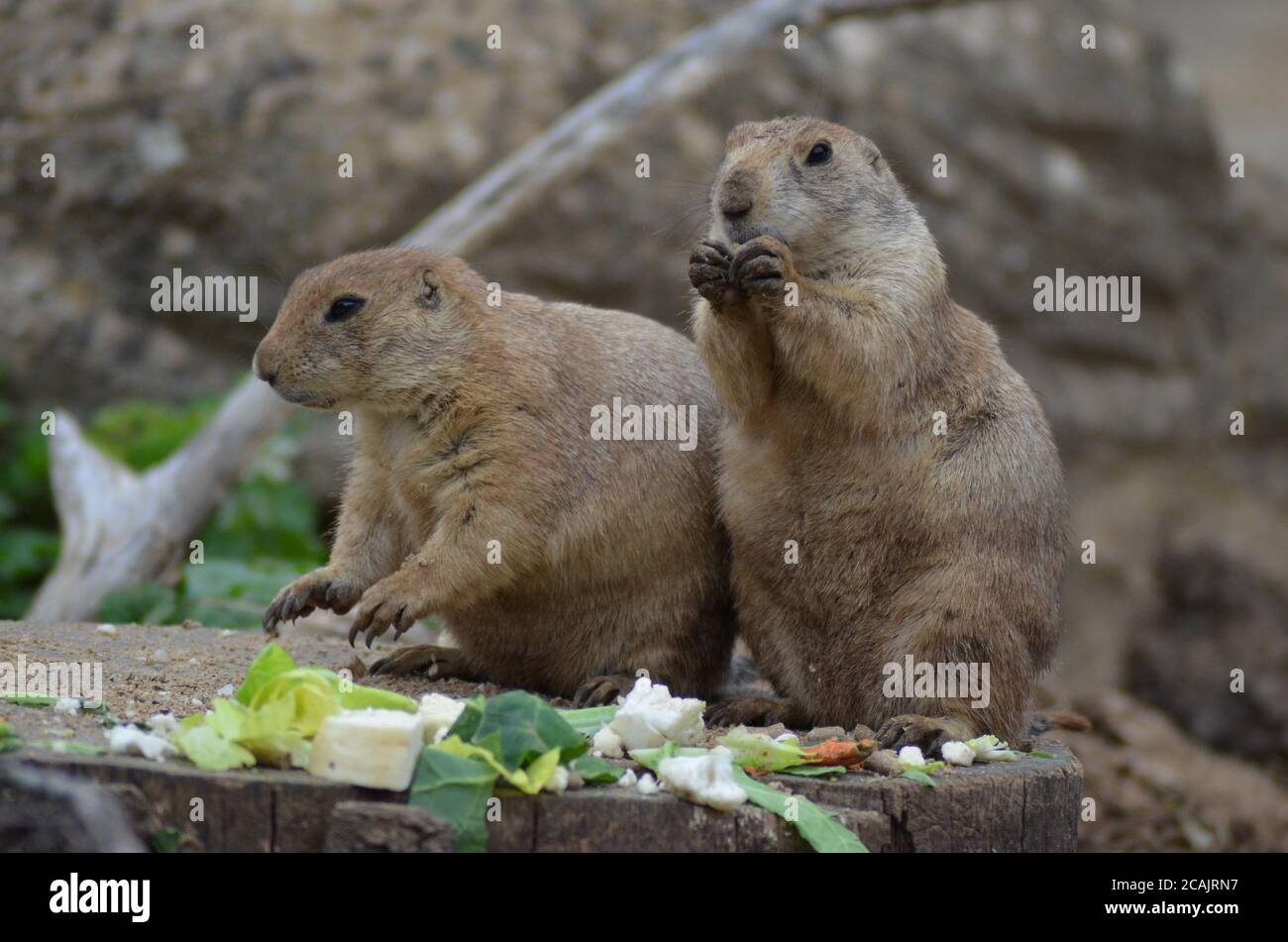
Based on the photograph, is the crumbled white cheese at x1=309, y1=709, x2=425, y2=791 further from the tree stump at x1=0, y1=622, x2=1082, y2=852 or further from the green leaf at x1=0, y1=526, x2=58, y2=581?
the green leaf at x1=0, y1=526, x2=58, y2=581

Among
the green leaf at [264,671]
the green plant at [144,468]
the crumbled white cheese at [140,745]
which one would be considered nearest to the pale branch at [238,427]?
the green plant at [144,468]

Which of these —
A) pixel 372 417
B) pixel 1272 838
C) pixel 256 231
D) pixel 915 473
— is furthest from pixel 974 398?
pixel 256 231

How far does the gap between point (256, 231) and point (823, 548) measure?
736 centimetres

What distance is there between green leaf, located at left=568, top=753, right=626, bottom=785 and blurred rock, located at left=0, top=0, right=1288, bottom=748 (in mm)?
6710

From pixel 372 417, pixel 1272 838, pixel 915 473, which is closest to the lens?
pixel 915 473

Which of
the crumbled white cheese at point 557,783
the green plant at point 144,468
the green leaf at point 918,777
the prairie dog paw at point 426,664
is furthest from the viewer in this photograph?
the green plant at point 144,468

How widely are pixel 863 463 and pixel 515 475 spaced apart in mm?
1394

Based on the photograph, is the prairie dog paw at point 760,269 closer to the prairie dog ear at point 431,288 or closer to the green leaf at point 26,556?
the prairie dog ear at point 431,288

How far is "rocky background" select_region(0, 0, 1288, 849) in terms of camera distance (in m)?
11.8

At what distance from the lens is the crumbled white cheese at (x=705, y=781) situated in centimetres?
443

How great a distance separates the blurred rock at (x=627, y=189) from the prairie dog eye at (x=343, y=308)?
464cm

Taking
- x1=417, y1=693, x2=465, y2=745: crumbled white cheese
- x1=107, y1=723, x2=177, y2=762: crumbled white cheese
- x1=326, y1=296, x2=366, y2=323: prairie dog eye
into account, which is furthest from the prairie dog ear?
x1=107, y1=723, x2=177, y2=762: crumbled white cheese

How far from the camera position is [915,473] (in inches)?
232
